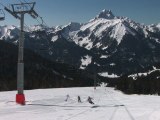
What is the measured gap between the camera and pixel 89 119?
76.5 feet

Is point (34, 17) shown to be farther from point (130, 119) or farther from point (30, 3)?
point (130, 119)

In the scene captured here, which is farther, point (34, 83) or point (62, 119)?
point (34, 83)

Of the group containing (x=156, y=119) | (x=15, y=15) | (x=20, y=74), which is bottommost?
(x=156, y=119)

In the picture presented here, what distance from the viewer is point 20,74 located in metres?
38.5

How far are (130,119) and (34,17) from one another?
21.4 meters

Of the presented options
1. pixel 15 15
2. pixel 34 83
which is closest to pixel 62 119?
pixel 15 15

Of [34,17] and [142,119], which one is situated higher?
[34,17]

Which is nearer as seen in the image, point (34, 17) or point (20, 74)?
point (20, 74)

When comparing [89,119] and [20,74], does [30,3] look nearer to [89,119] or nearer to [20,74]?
[20,74]

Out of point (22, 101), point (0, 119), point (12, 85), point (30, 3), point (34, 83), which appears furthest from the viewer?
point (34, 83)

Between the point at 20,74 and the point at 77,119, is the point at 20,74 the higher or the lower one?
the higher one

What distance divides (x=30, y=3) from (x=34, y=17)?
2.25 metres

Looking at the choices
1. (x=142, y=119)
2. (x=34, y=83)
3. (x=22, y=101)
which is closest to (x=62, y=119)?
(x=142, y=119)

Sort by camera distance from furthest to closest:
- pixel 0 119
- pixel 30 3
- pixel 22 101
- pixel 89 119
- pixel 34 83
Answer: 1. pixel 34 83
2. pixel 30 3
3. pixel 22 101
4. pixel 89 119
5. pixel 0 119
